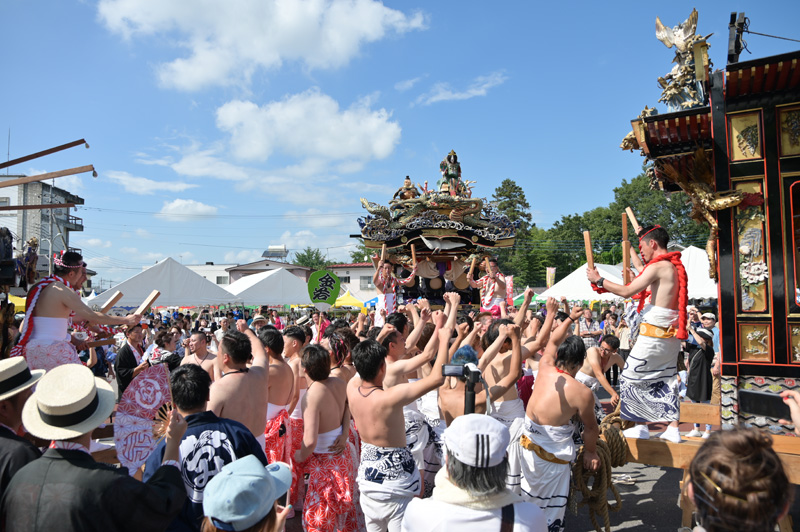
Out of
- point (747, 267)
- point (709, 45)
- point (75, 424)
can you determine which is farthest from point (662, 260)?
point (75, 424)

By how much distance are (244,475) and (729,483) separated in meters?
1.63

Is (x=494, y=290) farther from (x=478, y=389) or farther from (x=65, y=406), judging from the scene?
(x=65, y=406)

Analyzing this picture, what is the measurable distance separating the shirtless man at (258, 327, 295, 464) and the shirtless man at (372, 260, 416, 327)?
24.6 ft

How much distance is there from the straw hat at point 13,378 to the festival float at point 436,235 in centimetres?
1150

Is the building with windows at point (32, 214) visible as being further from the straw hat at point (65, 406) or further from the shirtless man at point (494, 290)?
the straw hat at point (65, 406)

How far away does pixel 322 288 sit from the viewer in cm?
1084

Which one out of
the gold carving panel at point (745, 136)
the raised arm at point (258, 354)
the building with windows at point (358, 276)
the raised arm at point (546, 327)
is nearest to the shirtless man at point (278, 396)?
the raised arm at point (258, 354)

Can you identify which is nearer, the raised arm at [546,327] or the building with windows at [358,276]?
the raised arm at [546,327]

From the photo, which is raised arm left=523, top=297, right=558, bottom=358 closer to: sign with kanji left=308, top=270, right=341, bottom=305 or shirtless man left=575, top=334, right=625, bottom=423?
shirtless man left=575, top=334, right=625, bottom=423

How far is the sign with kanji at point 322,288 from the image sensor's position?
10.7 meters

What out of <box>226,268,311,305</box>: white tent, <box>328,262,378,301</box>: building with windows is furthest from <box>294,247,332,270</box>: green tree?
<box>226,268,311,305</box>: white tent

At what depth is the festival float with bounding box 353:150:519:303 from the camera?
14250 mm

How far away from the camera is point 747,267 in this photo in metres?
4.88

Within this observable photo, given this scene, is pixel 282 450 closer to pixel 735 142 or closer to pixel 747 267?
pixel 747 267
